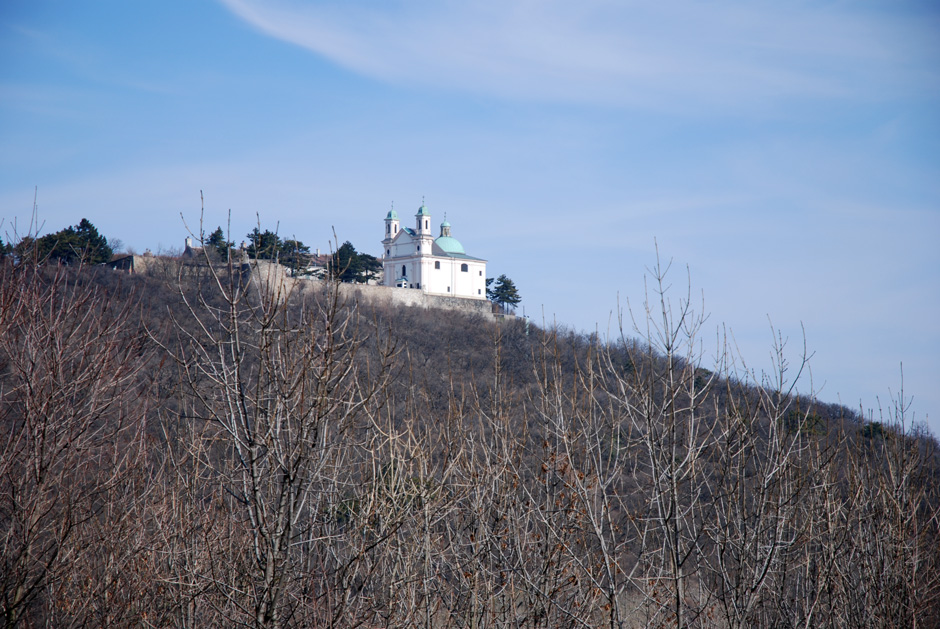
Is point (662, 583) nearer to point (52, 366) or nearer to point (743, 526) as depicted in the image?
point (743, 526)

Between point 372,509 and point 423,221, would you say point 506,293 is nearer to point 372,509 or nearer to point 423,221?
point 423,221

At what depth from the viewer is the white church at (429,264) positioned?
63.8 metres

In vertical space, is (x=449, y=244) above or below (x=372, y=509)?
above

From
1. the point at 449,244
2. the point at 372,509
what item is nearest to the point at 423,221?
the point at 449,244

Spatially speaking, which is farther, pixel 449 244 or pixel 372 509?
pixel 449 244

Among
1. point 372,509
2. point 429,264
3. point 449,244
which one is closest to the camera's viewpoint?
point 372,509

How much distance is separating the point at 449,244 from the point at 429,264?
4.43m

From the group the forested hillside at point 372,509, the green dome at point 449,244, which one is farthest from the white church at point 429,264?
the forested hillside at point 372,509

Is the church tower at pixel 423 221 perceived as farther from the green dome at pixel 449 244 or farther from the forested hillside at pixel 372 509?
the forested hillside at pixel 372 509

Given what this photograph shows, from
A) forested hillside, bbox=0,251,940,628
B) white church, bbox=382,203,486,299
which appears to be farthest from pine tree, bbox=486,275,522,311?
forested hillside, bbox=0,251,940,628

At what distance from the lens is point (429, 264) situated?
2520 inches

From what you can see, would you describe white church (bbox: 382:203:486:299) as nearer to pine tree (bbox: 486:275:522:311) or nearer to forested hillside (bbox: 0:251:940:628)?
pine tree (bbox: 486:275:522:311)

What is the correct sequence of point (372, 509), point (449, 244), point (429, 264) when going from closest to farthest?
point (372, 509), point (429, 264), point (449, 244)

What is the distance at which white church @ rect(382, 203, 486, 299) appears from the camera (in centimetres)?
6381
